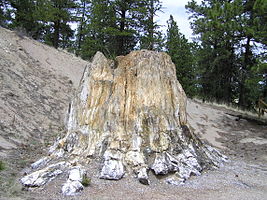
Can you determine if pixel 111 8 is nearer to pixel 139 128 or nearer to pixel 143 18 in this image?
pixel 143 18

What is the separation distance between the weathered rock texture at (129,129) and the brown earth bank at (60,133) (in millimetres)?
313

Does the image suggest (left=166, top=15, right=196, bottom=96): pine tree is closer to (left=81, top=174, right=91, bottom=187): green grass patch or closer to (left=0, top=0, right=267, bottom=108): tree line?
(left=0, top=0, right=267, bottom=108): tree line

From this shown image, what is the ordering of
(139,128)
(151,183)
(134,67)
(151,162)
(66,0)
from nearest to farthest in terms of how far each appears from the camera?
(151,183)
(151,162)
(139,128)
(134,67)
(66,0)

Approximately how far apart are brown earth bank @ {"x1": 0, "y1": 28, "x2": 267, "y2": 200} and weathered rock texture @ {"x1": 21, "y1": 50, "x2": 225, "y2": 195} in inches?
12.3

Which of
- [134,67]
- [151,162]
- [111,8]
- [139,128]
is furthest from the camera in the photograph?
[111,8]

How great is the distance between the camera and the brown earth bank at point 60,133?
240 inches

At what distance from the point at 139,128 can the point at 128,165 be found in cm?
110

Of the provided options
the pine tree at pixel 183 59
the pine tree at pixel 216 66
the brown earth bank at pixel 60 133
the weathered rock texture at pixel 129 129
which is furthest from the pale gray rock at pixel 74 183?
the pine tree at pixel 183 59

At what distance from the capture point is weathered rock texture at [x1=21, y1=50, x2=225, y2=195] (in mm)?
6863

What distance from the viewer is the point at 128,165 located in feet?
22.8

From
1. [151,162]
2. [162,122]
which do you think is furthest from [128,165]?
[162,122]

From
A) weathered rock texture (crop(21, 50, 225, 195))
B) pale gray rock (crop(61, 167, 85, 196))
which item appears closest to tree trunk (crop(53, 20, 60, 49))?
weathered rock texture (crop(21, 50, 225, 195))

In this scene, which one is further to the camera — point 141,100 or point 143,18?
point 143,18

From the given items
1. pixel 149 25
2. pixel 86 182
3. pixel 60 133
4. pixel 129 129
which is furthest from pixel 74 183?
pixel 149 25
